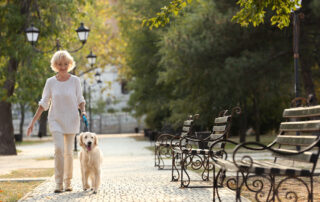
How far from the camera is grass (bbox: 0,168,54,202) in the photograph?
9.00 metres

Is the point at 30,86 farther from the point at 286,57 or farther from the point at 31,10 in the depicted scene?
the point at 286,57

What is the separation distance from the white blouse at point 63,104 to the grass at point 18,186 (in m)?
1.18

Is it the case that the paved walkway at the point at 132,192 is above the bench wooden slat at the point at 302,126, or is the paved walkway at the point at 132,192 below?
below

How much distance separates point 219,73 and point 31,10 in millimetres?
7801

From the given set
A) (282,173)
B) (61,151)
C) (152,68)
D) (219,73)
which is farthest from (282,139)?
(152,68)

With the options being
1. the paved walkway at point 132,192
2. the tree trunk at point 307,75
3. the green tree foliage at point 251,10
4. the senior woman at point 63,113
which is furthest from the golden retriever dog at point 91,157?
the tree trunk at point 307,75

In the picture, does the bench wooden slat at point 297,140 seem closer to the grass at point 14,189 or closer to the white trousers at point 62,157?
the white trousers at point 62,157

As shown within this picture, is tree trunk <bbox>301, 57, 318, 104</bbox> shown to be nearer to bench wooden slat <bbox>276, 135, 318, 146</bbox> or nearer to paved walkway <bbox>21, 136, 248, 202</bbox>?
paved walkway <bbox>21, 136, 248, 202</bbox>

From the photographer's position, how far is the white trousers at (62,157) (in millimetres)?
8953

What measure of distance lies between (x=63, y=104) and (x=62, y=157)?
79cm

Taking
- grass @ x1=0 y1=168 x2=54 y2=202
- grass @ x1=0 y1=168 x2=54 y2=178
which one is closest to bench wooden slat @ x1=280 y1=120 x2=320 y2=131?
grass @ x1=0 y1=168 x2=54 y2=202

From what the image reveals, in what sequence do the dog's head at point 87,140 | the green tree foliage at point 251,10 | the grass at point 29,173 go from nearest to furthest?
the dog's head at point 87,140 → the green tree foliage at point 251,10 → the grass at point 29,173

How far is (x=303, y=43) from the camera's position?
2400cm

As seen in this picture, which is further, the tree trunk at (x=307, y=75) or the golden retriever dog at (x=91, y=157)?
the tree trunk at (x=307, y=75)
